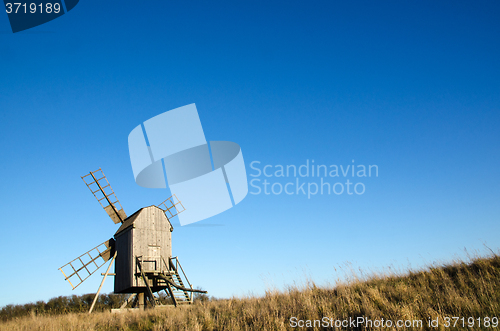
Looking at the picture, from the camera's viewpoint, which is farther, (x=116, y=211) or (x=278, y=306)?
(x=116, y=211)

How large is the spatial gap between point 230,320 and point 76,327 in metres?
5.32

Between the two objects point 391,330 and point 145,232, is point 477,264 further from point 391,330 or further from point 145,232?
point 145,232

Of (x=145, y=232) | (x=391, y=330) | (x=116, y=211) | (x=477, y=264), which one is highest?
(x=116, y=211)

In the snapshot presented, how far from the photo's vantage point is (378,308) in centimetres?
826

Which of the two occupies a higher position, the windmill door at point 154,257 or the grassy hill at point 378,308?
the windmill door at point 154,257

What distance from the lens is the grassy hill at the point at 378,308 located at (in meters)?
7.16

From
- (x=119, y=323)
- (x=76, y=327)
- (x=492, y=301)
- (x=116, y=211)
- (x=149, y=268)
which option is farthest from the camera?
(x=116, y=211)

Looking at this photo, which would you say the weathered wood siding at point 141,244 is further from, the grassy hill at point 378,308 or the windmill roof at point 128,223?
the grassy hill at point 378,308

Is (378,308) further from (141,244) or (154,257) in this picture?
(141,244)

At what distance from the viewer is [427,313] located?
7.33 meters

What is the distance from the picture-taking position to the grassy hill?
7.16 m

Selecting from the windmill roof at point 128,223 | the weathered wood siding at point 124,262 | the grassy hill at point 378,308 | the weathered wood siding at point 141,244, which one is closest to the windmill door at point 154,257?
the weathered wood siding at point 141,244

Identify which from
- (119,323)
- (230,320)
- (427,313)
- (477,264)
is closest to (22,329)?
(119,323)


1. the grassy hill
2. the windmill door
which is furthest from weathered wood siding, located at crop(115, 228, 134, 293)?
the grassy hill
